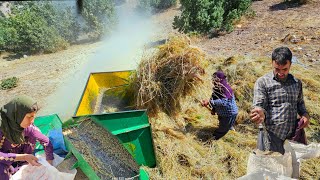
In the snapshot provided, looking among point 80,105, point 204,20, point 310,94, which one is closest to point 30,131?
point 80,105

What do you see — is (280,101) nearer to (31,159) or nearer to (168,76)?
(168,76)

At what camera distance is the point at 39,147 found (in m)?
3.55

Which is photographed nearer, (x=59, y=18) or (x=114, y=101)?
(x=114, y=101)

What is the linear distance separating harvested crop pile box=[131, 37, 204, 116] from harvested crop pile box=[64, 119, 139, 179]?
132cm

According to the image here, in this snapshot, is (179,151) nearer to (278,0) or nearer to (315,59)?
(315,59)

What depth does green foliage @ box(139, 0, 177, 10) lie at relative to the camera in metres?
18.4

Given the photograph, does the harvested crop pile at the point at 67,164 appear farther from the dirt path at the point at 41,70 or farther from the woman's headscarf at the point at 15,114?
the dirt path at the point at 41,70

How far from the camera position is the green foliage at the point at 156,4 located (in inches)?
726

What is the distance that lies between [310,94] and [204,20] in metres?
5.82

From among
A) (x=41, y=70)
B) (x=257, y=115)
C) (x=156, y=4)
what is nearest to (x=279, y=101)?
(x=257, y=115)

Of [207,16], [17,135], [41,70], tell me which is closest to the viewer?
[17,135]

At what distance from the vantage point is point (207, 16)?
10.7 meters

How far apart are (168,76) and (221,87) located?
90 centimetres

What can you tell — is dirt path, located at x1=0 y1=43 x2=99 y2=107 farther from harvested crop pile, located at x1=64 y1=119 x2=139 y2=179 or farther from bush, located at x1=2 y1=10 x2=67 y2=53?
harvested crop pile, located at x1=64 y1=119 x2=139 y2=179
